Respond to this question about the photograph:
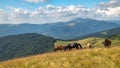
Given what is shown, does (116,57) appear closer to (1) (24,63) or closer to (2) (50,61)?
(2) (50,61)

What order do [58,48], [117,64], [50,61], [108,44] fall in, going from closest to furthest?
[117,64] < [50,61] < [108,44] < [58,48]

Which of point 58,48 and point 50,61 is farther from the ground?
point 50,61

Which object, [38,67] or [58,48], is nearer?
[38,67]

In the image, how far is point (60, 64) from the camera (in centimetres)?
2011

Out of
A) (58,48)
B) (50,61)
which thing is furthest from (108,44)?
(50,61)

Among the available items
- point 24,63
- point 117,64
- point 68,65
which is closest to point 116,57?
point 117,64

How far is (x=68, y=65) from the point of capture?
19594 mm

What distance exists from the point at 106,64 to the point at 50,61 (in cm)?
564

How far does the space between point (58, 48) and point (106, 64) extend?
22233mm

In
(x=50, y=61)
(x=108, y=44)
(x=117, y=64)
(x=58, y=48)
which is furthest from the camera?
(x=58, y=48)

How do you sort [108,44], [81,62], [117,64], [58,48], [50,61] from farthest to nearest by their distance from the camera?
[58,48]
[108,44]
[50,61]
[81,62]
[117,64]

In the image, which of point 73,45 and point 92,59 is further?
point 73,45

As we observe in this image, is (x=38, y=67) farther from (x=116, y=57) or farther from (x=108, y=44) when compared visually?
(x=108, y=44)

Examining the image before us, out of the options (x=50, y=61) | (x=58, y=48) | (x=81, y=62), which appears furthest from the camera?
(x=58, y=48)
